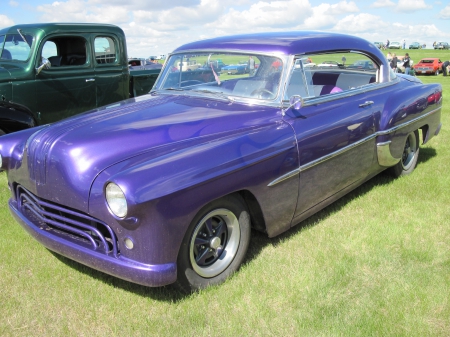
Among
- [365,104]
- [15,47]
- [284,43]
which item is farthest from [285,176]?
[15,47]

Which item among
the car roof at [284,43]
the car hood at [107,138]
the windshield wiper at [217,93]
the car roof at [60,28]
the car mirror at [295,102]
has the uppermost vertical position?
the car roof at [60,28]

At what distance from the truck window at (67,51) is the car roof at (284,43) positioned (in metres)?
3.00

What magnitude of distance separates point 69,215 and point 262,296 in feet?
4.35

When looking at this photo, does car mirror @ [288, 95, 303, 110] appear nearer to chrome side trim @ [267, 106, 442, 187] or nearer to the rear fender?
chrome side trim @ [267, 106, 442, 187]

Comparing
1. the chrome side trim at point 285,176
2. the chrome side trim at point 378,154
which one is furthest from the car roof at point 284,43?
the chrome side trim at point 285,176

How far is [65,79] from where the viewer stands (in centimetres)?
659

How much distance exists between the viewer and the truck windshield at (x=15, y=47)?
6.38m

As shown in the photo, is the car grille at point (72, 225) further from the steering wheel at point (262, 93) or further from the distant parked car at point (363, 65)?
the distant parked car at point (363, 65)

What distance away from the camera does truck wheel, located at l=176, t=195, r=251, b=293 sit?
2.73m

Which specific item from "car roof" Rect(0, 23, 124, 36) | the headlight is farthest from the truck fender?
the headlight

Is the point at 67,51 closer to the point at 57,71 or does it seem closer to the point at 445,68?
the point at 57,71

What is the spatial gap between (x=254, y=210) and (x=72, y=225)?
3.93 ft

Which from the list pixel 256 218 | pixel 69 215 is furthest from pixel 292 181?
pixel 69 215

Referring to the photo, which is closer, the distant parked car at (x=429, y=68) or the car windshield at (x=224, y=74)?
the car windshield at (x=224, y=74)
